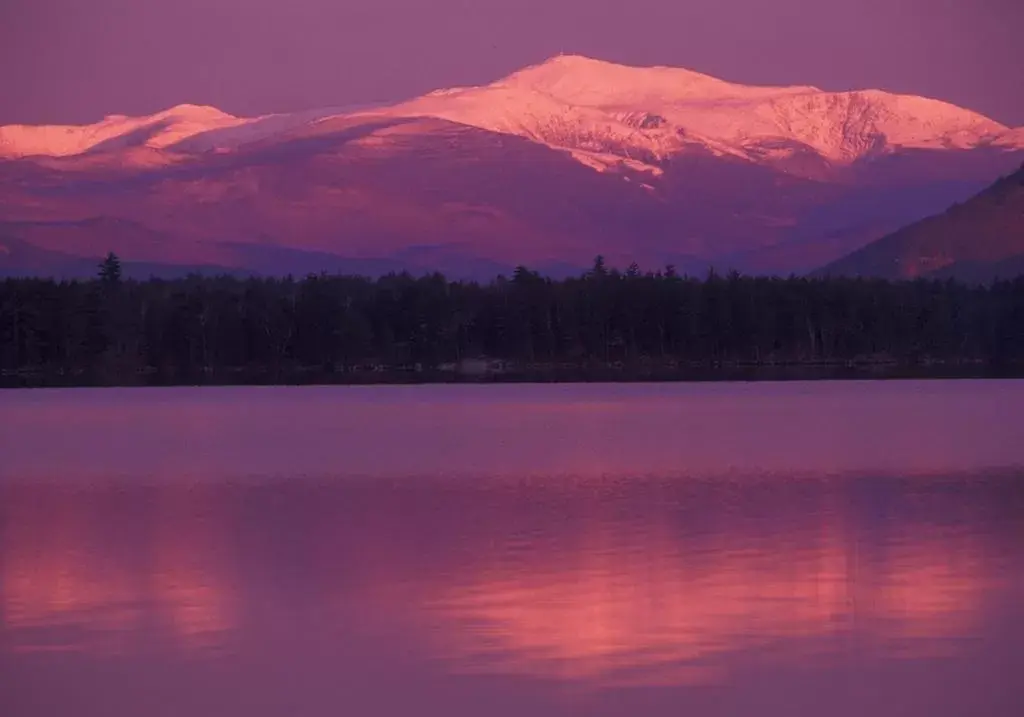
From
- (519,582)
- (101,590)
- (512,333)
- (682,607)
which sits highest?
(512,333)

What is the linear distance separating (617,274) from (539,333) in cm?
1631

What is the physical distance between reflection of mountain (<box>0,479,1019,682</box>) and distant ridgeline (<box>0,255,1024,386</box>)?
121427 millimetres

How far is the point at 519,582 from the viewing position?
2159 cm

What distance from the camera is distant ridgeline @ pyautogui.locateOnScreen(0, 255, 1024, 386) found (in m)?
157

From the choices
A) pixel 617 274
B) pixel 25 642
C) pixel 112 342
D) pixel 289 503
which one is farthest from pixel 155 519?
pixel 617 274

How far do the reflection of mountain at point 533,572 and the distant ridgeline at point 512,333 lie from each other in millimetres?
121427

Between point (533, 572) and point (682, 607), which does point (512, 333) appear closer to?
point (533, 572)

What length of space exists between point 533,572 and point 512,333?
138 m

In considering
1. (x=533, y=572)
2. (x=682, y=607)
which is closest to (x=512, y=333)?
(x=533, y=572)

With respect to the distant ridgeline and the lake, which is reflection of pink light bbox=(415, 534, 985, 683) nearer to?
the lake

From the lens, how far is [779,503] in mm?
31203

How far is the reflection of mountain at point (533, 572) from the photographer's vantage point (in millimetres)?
18000

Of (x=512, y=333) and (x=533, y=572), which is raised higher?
(x=512, y=333)

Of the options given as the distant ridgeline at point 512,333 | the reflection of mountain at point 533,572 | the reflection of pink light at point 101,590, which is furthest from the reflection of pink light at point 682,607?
the distant ridgeline at point 512,333
